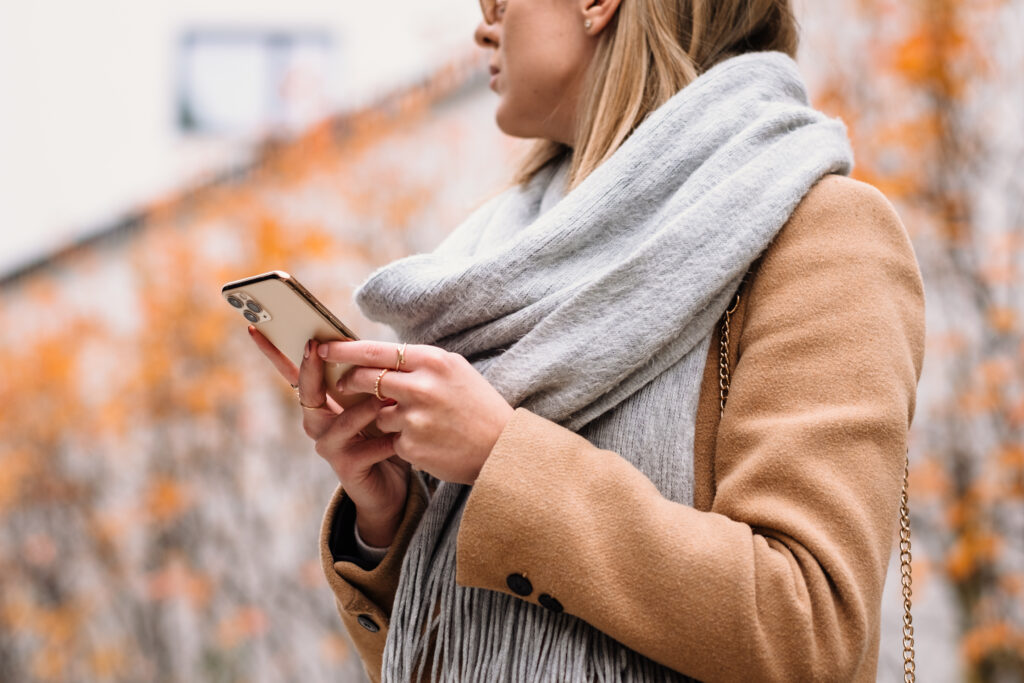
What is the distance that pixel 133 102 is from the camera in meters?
6.86

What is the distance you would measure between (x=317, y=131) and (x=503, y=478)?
14.2ft

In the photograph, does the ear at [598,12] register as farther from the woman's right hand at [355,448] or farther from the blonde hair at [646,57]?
the woman's right hand at [355,448]

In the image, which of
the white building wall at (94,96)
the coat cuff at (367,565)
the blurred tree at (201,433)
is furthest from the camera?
the white building wall at (94,96)

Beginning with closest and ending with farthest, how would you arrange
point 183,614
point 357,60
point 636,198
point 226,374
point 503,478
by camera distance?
point 503,478, point 636,198, point 226,374, point 183,614, point 357,60

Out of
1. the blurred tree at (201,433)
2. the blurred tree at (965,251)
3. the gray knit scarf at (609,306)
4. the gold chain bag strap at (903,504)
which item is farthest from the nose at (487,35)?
the blurred tree at (201,433)

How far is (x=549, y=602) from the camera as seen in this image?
34.1 inches

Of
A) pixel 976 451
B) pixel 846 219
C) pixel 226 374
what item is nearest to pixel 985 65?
pixel 976 451

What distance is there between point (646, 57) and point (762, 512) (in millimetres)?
571

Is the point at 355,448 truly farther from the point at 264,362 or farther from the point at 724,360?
the point at 264,362

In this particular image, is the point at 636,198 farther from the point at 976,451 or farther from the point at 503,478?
the point at 976,451

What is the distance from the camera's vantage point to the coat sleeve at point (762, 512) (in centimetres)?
81

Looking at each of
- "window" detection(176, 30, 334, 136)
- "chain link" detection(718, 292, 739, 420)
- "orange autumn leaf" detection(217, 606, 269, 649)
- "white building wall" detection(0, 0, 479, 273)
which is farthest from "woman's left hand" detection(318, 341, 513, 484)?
"white building wall" detection(0, 0, 479, 273)

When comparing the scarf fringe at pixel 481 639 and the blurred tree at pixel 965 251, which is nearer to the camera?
the scarf fringe at pixel 481 639

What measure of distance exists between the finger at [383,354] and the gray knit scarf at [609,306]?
103 millimetres
